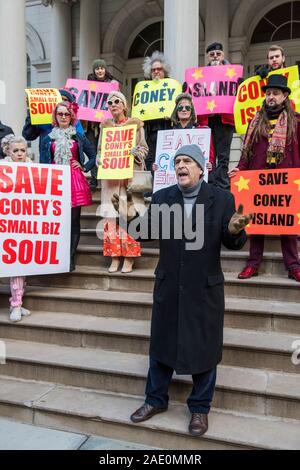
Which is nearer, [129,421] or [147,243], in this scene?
[129,421]

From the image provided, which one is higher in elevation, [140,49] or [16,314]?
[140,49]

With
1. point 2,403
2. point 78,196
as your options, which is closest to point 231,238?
Answer: point 2,403

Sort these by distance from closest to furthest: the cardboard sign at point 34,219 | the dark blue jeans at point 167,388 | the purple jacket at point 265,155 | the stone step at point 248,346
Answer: the dark blue jeans at point 167,388 → the stone step at point 248,346 → the purple jacket at point 265,155 → the cardboard sign at point 34,219

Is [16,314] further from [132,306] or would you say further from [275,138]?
[275,138]

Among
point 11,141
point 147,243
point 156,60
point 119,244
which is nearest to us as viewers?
point 11,141

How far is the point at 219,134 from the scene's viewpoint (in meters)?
5.71

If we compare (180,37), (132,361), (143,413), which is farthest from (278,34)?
(143,413)

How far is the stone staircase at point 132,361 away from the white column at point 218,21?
281 inches

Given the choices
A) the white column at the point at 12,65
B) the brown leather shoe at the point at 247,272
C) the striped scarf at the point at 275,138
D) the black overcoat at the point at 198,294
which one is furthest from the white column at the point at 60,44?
the black overcoat at the point at 198,294

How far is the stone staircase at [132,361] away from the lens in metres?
3.04

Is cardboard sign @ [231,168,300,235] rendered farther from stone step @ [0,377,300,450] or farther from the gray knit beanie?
stone step @ [0,377,300,450]

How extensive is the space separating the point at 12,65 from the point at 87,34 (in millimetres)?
4599

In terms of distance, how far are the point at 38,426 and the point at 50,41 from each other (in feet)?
37.7

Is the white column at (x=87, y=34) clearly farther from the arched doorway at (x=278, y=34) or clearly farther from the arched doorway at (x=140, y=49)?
the arched doorway at (x=278, y=34)
